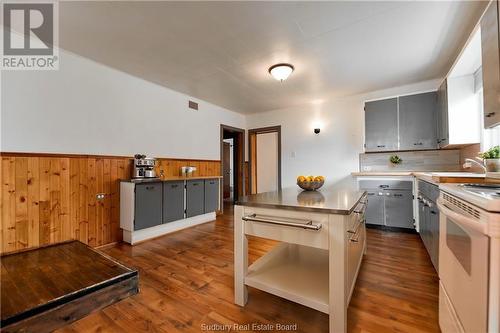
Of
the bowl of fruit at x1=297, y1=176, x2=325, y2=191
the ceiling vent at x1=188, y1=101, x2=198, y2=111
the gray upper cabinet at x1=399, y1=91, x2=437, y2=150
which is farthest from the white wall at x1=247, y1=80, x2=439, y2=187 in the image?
the bowl of fruit at x1=297, y1=176, x2=325, y2=191

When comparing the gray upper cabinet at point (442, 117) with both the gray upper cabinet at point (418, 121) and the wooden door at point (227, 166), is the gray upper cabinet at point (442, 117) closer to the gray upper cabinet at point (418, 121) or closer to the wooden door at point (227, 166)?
the gray upper cabinet at point (418, 121)

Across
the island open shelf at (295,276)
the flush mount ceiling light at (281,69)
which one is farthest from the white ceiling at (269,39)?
the island open shelf at (295,276)

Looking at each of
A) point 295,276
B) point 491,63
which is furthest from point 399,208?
point 295,276

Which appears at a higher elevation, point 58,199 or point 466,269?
point 58,199

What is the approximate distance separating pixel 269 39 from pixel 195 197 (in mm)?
2680

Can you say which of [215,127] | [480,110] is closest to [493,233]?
[480,110]

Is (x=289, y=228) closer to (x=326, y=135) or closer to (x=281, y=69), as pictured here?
(x=281, y=69)

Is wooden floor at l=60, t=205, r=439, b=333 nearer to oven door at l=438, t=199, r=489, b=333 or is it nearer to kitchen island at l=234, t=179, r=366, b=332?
kitchen island at l=234, t=179, r=366, b=332

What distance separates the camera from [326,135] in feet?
14.7

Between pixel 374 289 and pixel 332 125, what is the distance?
3.28 metres

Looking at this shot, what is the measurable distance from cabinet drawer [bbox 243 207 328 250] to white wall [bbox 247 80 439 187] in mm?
3300

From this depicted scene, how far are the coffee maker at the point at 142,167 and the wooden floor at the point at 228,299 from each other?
102 cm

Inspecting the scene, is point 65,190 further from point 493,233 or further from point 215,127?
point 493,233

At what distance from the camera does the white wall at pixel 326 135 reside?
4.11 m
